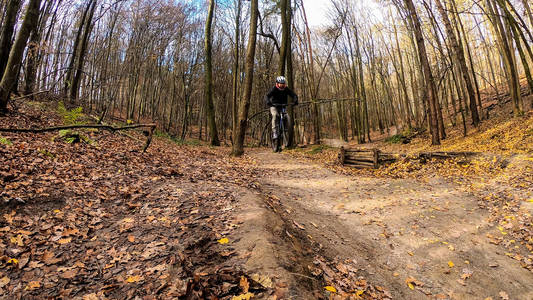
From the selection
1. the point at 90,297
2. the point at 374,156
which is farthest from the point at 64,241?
the point at 374,156

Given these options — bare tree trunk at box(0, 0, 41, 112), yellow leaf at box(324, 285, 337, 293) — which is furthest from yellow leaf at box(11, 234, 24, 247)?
bare tree trunk at box(0, 0, 41, 112)

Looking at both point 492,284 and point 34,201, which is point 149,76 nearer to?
point 34,201

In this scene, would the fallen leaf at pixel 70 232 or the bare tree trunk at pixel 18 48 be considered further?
the bare tree trunk at pixel 18 48

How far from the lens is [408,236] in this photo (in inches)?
146

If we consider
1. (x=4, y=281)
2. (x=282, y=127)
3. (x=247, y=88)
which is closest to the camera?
(x=4, y=281)

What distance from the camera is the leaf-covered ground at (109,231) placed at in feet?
6.49

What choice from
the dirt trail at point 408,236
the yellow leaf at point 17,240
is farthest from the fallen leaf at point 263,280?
the yellow leaf at point 17,240

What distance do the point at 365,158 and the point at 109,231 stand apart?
318 inches

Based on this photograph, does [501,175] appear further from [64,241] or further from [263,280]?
[64,241]

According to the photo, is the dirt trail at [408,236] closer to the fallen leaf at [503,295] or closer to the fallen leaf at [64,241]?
the fallen leaf at [503,295]

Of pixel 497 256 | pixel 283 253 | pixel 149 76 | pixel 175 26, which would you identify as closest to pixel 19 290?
pixel 283 253

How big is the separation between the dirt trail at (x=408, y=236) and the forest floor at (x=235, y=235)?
21 mm

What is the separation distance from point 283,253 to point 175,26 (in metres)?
21.0

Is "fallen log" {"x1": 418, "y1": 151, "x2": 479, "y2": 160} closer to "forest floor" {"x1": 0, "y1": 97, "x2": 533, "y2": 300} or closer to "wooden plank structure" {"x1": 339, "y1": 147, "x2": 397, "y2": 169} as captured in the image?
"wooden plank structure" {"x1": 339, "y1": 147, "x2": 397, "y2": 169}
